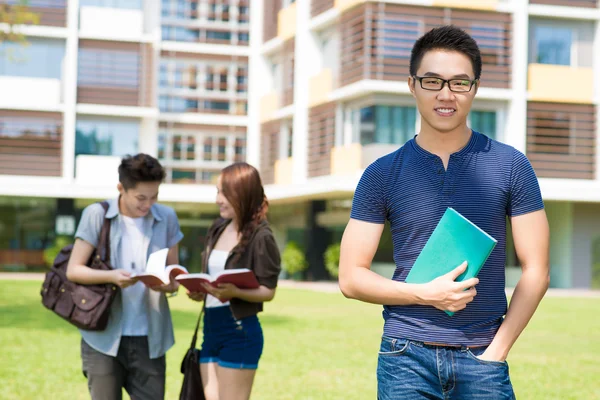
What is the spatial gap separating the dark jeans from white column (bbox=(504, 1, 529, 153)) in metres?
25.8

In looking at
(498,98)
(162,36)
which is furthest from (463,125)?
(162,36)

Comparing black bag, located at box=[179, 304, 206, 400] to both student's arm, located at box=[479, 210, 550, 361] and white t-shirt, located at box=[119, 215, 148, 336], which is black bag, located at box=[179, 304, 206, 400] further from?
student's arm, located at box=[479, 210, 550, 361]

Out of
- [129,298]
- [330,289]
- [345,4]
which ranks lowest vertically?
[330,289]

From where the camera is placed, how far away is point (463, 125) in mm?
3232

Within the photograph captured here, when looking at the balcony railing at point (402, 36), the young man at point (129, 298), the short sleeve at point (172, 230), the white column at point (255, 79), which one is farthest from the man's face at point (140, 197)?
the white column at point (255, 79)

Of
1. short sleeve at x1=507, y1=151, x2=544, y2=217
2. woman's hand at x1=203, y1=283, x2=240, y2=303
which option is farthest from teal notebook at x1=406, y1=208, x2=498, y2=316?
woman's hand at x1=203, y1=283, x2=240, y2=303

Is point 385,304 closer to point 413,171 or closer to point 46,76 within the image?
point 413,171

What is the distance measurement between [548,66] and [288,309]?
14.4 metres

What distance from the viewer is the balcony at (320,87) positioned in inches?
1271

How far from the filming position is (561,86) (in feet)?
99.7

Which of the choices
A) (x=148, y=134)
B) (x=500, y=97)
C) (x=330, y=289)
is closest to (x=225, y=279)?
(x=330, y=289)

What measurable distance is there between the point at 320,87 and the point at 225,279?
28.3 m

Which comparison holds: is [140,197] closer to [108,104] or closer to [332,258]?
[332,258]

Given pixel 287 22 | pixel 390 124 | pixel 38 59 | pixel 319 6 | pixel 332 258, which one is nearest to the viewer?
pixel 390 124
